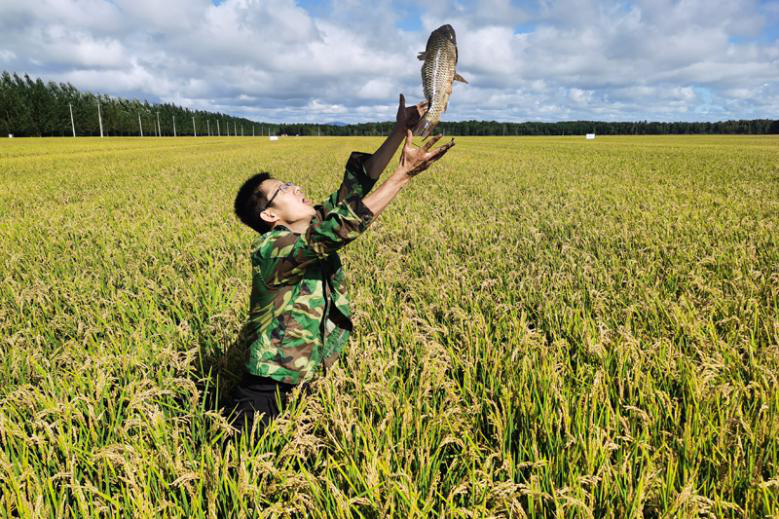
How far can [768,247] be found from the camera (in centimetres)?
545

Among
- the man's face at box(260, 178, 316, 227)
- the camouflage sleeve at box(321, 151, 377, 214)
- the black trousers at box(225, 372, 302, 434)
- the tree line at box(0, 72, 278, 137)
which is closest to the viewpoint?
the black trousers at box(225, 372, 302, 434)

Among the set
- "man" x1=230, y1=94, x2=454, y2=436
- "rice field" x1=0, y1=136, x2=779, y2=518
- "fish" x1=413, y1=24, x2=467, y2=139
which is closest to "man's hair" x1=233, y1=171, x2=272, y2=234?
"man" x1=230, y1=94, x2=454, y2=436

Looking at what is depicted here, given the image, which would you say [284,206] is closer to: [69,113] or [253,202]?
[253,202]

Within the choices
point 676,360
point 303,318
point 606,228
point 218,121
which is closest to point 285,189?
point 303,318

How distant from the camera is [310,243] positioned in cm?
210

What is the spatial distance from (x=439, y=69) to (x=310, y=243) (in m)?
0.93

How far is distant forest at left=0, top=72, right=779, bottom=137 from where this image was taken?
3644 inches

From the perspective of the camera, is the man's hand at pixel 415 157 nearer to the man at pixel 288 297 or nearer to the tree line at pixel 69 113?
the man at pixel 288 297

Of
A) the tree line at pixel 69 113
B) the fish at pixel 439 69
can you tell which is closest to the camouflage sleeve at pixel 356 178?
the fish at pixel 439 69

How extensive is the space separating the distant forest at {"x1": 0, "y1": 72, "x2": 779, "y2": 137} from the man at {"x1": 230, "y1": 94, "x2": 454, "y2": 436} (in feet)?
191

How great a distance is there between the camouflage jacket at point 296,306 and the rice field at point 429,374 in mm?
195

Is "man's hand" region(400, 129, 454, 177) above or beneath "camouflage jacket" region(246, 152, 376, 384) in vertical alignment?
above

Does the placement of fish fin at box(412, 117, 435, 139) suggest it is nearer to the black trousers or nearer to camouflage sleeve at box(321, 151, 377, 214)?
camouflage sleeve at box(321, 151, 377, 214)

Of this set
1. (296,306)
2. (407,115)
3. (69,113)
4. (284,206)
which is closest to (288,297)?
(296,306)
